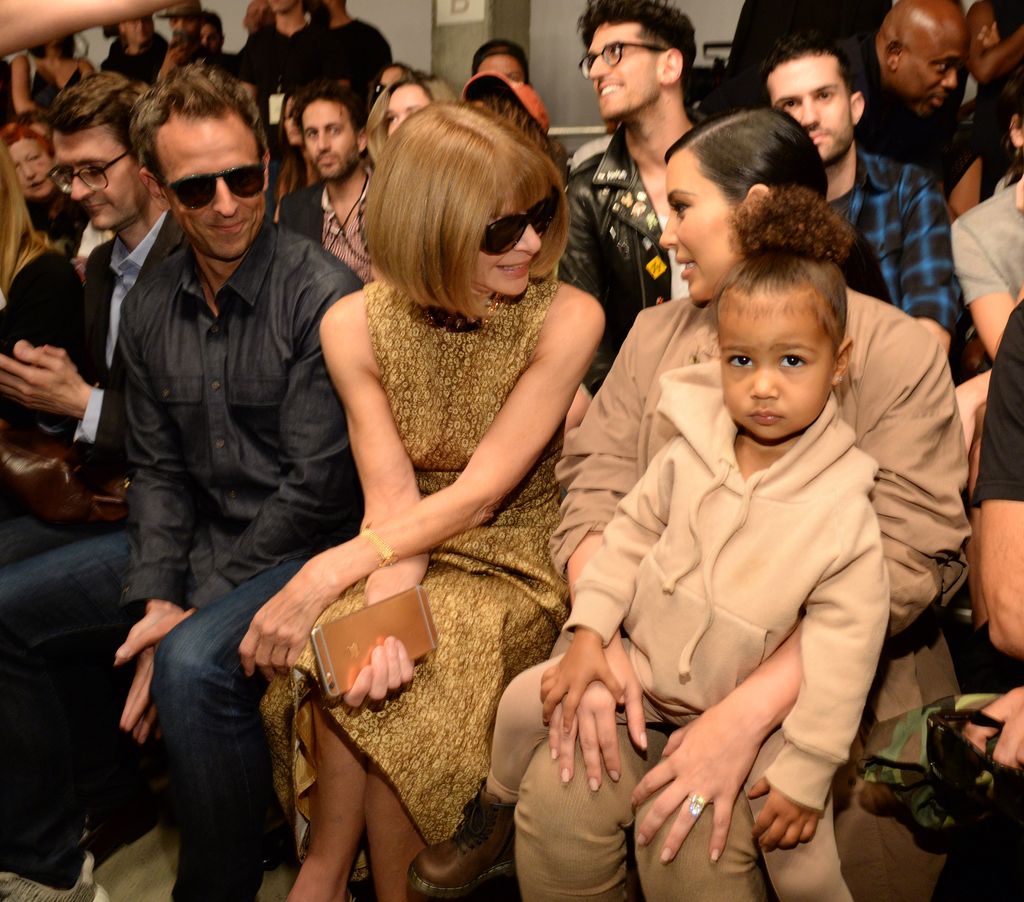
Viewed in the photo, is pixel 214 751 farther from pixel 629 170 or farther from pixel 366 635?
pixel 629 170

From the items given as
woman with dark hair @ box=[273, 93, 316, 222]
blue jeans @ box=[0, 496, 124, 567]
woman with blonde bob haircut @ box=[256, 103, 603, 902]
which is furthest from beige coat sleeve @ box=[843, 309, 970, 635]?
woman with dark hair @ box=[273, 93, 316, 222]

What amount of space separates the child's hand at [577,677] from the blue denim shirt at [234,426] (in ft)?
2.65

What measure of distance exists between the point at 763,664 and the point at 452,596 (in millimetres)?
678

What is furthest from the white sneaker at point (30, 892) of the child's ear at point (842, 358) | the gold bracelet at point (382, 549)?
the child's ear at point (842, 358)

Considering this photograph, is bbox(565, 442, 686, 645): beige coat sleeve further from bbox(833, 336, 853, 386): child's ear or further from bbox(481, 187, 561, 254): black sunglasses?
bbox(481, 187, 561, 254): black sunglasses

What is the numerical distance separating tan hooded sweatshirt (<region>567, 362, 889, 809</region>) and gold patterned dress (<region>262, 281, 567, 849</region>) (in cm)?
37

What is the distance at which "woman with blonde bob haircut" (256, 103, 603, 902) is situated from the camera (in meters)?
2.00

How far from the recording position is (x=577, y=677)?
1705 millimetres

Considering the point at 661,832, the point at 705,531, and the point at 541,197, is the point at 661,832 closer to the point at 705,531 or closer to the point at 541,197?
the point at 705,531

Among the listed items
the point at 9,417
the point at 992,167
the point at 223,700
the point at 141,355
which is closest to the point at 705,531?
the point at 223,700

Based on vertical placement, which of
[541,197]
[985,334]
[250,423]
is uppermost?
[541,197]

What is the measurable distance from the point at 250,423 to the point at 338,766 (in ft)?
2.63

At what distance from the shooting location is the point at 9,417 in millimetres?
2701

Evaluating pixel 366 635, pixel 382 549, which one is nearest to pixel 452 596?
pixel 382 549
